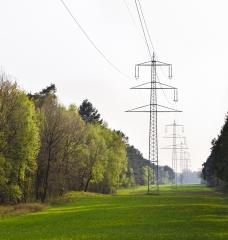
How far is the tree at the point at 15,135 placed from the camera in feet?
226

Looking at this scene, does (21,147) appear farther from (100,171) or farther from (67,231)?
(100,171)

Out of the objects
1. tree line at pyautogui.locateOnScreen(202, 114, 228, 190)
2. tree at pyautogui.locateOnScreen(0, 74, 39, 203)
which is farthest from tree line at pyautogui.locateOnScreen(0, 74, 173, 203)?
tree line at pyautogui.locateOnScreen(202, 114, 228, 190)

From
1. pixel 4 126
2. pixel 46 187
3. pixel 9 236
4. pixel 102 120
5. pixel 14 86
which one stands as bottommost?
pixel 9 236

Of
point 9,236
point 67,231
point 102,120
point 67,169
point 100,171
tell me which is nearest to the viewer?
point 9,236

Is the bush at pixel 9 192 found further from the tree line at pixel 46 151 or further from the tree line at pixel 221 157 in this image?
the tree line at pixel 221 157

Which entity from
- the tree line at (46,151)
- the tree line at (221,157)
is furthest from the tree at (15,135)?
the tree line at (221,157)

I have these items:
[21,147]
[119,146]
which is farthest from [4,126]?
[119,146]

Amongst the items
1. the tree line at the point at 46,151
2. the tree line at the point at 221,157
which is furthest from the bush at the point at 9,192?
the tree line at the point at 221,157

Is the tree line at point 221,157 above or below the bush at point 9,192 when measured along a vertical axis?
above

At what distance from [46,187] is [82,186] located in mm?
36246

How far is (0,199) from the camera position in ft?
235

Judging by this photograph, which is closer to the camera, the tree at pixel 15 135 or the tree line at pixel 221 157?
the tree at pixel 15 135

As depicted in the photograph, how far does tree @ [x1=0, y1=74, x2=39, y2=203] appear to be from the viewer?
68875 millimetres

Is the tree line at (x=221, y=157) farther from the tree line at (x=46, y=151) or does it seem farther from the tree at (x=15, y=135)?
the tree at (x=15, y=135)
